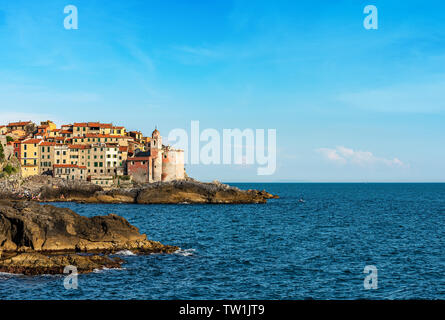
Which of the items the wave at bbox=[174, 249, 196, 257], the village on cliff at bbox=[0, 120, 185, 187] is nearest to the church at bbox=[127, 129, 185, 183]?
the village on cliff at bbox=[0, 120, 185, 187]

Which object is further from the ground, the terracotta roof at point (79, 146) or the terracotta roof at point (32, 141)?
the terracotta roof at point (32, 141)

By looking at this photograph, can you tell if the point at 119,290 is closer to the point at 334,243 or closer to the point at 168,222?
the point at 334,243

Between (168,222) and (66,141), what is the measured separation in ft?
268

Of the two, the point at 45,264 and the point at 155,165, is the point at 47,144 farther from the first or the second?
the point at 45,264

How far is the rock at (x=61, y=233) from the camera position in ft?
113

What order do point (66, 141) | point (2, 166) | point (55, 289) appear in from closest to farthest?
point (55, 289) → point (2, 166) → point (66, 141)

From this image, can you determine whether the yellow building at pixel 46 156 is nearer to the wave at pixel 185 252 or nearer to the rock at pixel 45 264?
the wave at pixel 185 252

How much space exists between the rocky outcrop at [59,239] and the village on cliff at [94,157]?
80.0 meters

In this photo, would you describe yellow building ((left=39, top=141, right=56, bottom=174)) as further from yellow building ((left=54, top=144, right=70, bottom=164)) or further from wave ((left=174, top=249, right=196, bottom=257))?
wave ((left=174, top=249, right=196, bottom=257))

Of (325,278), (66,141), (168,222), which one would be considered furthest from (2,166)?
(325,278)

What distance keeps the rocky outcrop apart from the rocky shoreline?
62946mm

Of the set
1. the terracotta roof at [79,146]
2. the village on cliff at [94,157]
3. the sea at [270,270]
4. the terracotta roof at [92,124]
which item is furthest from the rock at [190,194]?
the sea at [270,270]

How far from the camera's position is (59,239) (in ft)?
117
